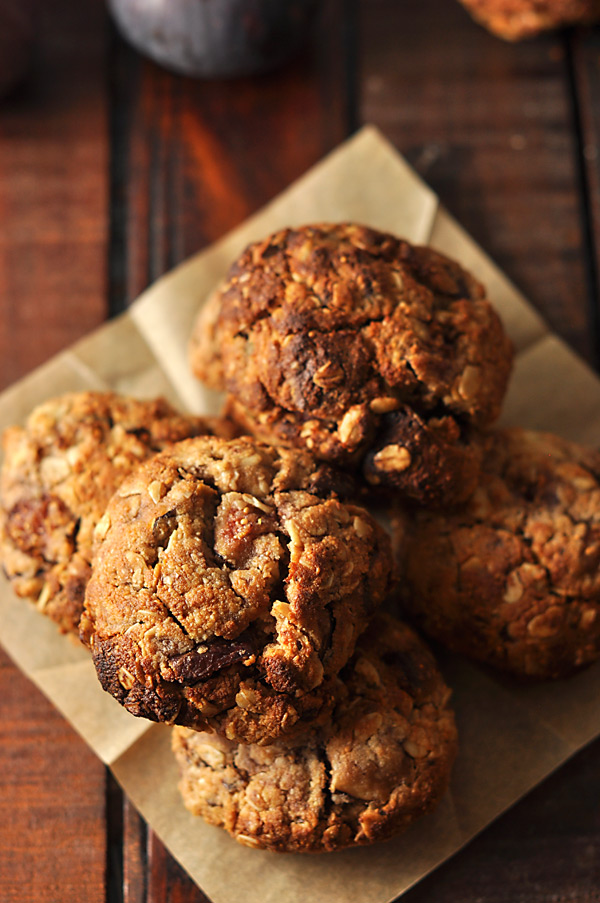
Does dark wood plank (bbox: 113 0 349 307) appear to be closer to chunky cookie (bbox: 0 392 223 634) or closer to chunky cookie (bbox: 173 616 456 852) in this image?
chunky cookie (bbox: 0 392 223 634)

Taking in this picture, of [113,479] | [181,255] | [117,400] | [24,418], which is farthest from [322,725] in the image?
[181,255]

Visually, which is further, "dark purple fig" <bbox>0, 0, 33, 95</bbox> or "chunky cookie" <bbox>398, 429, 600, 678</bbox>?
"dark purple fig" <bbox>0, 0, 33, 95</bbox>

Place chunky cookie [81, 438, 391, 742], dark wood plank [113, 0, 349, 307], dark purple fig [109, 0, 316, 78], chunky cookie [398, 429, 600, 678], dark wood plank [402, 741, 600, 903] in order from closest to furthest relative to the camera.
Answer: chunky cookie [81, 438, 391, 742] < chunky cookie [398, 429, 600, 678] < dark wood plank [402, 741, 600, 903] < dark purple fig [109, 0, 316, 78] < dark wood plank [113, 0, 349, 307]

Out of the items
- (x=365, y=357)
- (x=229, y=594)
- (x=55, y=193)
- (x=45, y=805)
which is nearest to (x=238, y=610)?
(x=229, y=594)

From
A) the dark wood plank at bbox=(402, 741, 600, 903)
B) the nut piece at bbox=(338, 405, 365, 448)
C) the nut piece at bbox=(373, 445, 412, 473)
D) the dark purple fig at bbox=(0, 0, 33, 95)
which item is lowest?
the dark wood plank at bbox=(402, 741, 600, 903)

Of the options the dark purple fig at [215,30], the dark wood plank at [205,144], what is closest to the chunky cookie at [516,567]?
the dark wood plank at [205,144]

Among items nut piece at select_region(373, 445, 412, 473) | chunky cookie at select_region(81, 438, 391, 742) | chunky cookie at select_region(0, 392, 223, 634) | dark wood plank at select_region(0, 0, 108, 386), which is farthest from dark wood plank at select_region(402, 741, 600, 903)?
dark wood plank at select_region(0, 0, 108, 386)

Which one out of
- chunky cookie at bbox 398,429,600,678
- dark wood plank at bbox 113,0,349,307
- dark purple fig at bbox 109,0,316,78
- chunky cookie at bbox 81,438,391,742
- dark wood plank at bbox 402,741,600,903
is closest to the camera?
chunky cookie at bbox 81,438,391,742
